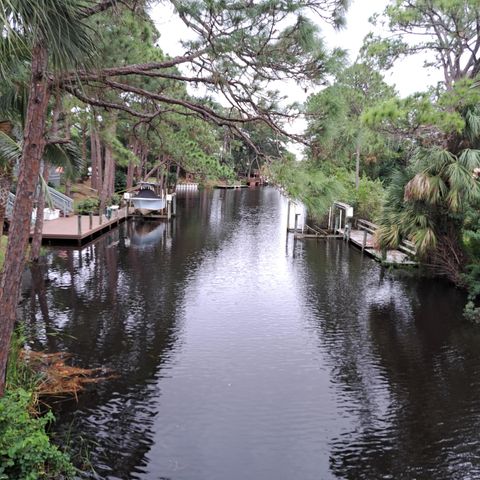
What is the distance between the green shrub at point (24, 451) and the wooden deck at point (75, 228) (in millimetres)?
15069

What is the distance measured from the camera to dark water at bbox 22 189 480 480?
6945 mm

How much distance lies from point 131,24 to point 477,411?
8.32 meters

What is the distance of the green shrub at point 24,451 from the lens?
5.12 m

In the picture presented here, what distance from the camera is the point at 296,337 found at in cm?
1148

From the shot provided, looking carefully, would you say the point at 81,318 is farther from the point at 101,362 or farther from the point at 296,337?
the point at 296,337

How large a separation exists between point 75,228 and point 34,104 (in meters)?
17.0

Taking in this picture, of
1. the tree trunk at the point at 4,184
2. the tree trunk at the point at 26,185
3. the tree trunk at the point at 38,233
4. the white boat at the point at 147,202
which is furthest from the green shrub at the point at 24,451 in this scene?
the white boat at the point at 147,202

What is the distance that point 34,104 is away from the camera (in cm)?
589

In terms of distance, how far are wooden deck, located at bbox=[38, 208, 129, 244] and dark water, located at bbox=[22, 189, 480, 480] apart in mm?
1697

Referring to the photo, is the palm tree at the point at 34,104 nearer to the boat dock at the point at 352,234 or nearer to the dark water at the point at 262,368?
the dark water at the point at 262,368

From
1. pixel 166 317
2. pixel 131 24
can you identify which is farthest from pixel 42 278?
pixel 131 24

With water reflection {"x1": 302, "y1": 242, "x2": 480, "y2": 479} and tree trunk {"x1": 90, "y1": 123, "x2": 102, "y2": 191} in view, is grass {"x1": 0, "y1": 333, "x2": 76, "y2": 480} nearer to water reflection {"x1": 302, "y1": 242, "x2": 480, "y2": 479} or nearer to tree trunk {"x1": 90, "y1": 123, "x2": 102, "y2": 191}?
water reflection {"x1": 302, "y1": 242, "x2": 480, "y2": 479}

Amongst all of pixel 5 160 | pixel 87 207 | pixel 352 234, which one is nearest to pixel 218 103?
pixel 5 160

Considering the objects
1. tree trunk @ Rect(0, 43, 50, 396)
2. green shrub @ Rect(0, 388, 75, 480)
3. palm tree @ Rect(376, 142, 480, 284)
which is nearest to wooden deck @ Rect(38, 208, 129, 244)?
palm tree @ Rect(376, 142, 480, 284)
